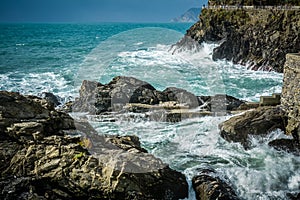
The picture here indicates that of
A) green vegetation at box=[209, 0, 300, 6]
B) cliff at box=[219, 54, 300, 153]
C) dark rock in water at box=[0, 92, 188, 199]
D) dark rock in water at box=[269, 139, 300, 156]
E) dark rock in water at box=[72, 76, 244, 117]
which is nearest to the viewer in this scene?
dark rock in water at box=[0, 92, 188, 199]

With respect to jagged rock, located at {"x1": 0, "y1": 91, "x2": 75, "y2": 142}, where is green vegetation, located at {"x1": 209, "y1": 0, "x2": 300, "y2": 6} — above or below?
above

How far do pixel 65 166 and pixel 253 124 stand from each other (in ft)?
27.7

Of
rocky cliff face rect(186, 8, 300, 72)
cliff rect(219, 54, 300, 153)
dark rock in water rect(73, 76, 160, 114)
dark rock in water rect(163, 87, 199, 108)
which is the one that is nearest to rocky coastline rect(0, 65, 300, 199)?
cliff rect(219, 54, 300, 153)

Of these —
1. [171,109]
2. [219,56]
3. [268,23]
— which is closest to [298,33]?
[268,23]

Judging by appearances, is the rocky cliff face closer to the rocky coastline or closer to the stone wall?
the stone wall

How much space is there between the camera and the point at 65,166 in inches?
317

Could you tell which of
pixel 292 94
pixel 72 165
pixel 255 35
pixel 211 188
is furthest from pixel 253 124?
pixel 255 35

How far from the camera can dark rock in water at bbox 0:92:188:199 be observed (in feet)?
25.5

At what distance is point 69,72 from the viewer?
113ft

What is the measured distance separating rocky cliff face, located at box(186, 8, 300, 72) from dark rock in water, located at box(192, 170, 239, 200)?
26265 millimetres

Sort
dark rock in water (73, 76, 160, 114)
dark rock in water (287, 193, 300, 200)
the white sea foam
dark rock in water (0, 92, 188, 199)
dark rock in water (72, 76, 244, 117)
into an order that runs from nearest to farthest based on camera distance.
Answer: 1. dark rock in water (0, 92, 188, 199)
2. dark rock in water (287, 193, 300, 200)
3. dark rock in water (72, 76, 244, 117)
4. dark rock in water (73, 76, 160, 114)
5. the white sea foam

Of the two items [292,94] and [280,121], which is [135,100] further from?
[292,94]

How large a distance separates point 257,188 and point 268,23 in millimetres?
31180

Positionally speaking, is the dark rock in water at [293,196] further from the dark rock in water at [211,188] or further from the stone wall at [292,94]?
the stone wall at [292,94]
